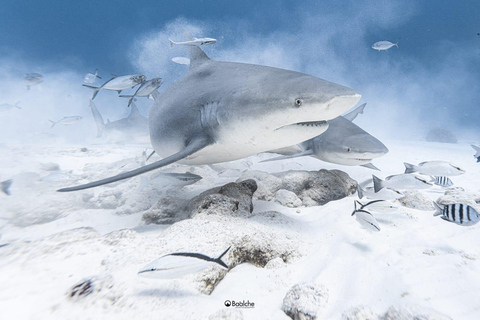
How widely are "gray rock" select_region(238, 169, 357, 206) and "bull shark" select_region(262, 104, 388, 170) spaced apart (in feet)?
1.03

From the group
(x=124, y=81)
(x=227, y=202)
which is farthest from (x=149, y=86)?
(x=227, y=202)

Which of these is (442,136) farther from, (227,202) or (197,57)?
(227,202)

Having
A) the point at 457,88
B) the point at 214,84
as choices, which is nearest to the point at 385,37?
the point at 457,88

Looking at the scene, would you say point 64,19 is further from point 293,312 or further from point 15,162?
point 293,312

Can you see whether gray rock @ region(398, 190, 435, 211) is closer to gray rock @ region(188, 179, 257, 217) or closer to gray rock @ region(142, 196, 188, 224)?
gray rock @ region(188, 179, 257, 217)

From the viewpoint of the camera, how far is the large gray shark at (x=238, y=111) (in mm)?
1811

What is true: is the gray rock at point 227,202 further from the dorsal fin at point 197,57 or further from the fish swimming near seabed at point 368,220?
the dorsal fin at point 197,57

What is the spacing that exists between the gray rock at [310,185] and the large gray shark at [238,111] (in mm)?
869

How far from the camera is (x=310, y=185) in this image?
3.26m

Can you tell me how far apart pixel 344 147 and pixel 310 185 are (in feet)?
2.46

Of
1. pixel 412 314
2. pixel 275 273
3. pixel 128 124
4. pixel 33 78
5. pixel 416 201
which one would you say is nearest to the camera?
pixel 412 314

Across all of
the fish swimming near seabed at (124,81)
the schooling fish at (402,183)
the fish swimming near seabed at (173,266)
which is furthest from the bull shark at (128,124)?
the fish swimming near seabed at (173,266)

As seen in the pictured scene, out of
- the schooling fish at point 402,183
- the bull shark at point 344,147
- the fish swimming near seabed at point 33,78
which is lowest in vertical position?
the schooling fish at point 402,183

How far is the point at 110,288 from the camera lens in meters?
1.15
